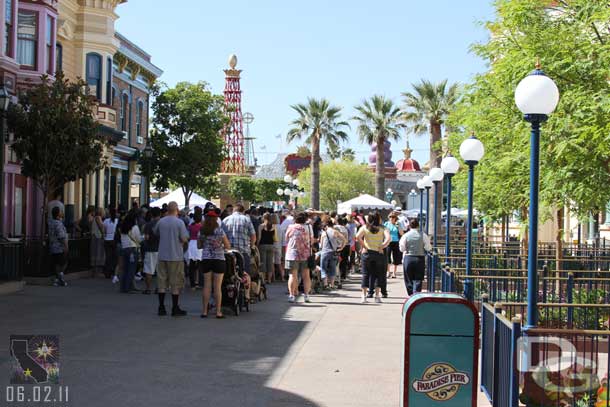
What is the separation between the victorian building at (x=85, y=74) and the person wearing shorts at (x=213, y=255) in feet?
34.6

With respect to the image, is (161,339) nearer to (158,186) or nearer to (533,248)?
(533,248)

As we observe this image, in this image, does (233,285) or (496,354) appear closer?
(496,354)

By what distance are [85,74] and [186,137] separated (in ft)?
30.1

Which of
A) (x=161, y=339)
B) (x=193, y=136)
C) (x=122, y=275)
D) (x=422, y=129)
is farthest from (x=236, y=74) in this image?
(x=161, y=339)

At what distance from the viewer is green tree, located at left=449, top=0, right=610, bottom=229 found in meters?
14.1

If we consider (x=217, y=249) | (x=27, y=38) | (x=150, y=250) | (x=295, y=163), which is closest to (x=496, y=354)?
(x=217, y=249)

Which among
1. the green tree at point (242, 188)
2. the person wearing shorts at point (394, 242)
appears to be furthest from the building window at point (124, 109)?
the green tree at point (242, 188)

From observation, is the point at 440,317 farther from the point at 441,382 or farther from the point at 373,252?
the point at 373,252

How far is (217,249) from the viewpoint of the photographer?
47.8 ft

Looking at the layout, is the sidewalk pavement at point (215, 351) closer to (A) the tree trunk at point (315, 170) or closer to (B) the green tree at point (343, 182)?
(A) the tree trunk at point (315, 170)

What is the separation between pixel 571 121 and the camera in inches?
567

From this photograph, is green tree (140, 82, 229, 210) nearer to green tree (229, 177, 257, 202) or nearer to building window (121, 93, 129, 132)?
building window (121, 93, 129, 132)

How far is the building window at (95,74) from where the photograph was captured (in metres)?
32.0

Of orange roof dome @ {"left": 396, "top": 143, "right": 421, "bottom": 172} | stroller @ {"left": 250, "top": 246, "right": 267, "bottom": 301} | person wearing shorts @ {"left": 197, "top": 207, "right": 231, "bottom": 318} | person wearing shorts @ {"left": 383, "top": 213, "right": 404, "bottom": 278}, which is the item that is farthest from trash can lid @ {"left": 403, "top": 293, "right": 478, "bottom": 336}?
orange roof dome @ {"left": 396, "top": 143, "right": 421, "bottom": 172}
